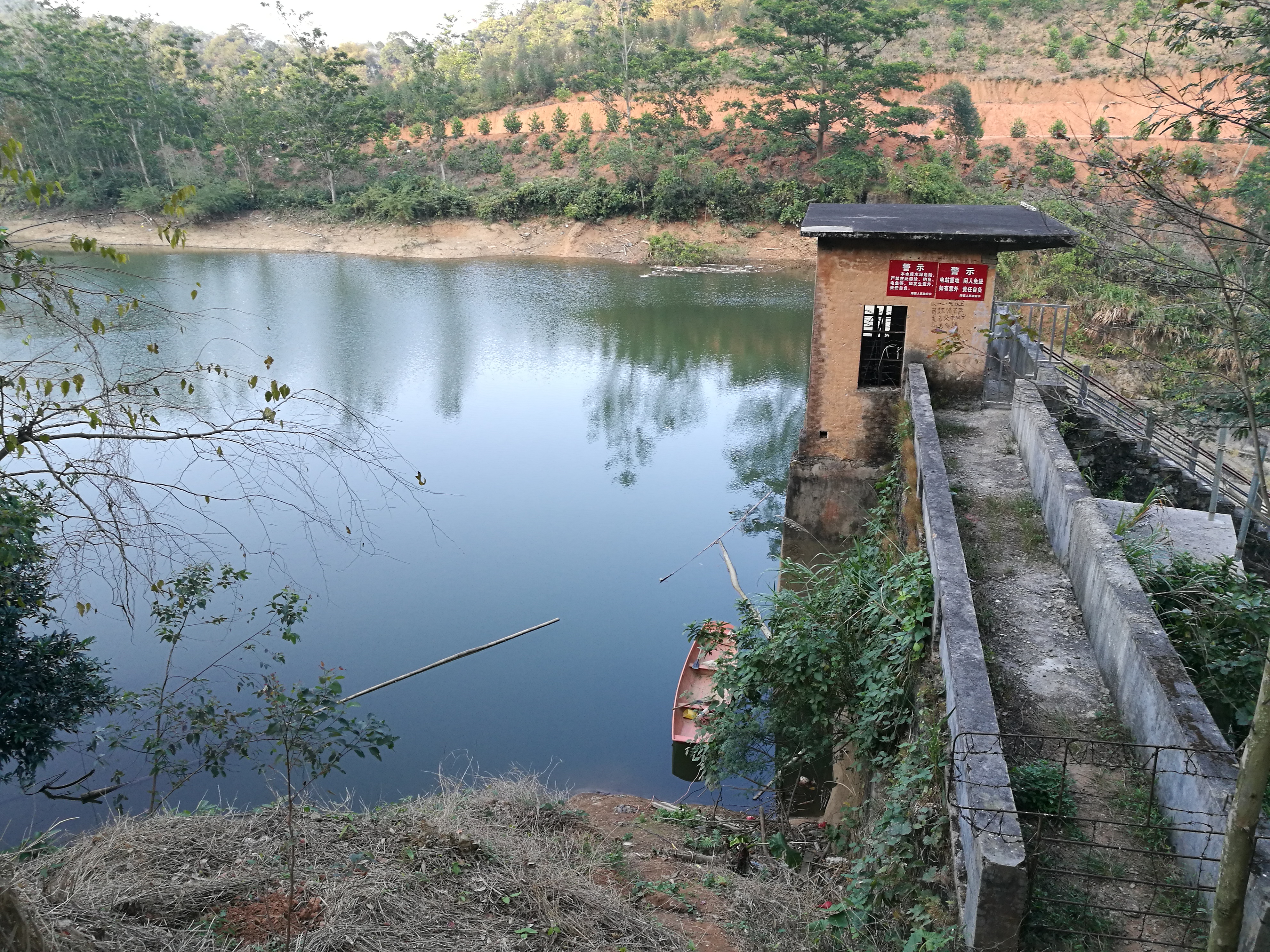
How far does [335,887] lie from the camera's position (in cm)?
441

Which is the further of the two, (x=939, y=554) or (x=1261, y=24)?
(x=939, y=554)

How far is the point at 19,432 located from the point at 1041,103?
43.1 meters

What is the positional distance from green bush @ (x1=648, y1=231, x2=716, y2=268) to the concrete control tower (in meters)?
21.6

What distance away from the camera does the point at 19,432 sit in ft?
11.5

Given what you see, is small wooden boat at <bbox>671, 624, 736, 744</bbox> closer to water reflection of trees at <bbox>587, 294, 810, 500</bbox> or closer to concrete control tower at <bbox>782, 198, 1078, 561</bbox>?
concrete control tower at <bbox>782, 198, 1078, 561</bbox>

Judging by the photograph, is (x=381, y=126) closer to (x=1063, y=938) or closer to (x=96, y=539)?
(x=96, y=539)

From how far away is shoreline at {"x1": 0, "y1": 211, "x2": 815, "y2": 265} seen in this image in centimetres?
3331

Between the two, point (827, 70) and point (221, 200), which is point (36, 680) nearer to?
point (827, 70)

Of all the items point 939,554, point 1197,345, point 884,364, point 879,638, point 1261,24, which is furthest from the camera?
point 1197,345

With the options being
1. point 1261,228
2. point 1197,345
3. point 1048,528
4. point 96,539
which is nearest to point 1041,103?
point 1197,345

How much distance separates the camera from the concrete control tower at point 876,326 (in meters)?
9.52

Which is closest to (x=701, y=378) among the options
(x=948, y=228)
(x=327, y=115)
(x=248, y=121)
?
(x=948, y=228)

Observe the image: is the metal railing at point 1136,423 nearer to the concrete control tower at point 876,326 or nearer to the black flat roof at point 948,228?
the concrete control tower at point 876,326

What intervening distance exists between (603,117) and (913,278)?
118ft
